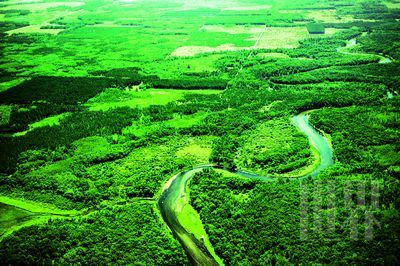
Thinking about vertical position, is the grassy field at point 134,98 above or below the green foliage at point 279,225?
above

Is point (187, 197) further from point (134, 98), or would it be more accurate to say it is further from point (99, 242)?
point (134, 98)

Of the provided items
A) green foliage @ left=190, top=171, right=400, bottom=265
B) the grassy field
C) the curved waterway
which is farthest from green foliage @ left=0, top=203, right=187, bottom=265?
the grassy field

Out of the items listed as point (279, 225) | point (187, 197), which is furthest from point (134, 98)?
point (279, 225)

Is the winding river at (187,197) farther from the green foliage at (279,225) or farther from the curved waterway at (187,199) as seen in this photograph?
the green foliage at (279,225)

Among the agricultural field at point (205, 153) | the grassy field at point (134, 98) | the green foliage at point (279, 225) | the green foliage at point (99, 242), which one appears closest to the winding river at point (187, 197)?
the agricultural field at point (205, 153)

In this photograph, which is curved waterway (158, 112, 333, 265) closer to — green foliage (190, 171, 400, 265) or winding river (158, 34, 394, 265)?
winding river (158, 34, 394, 265)
